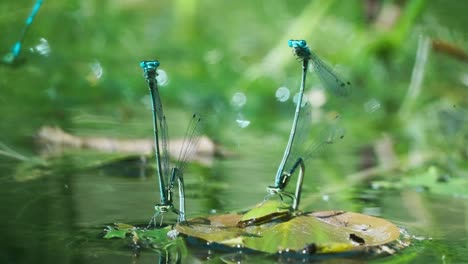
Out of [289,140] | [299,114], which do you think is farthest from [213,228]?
[299,114]

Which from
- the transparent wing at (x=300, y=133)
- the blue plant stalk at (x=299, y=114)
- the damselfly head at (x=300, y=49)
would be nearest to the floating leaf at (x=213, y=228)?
the blue plant stalk at (x=299, y=114)

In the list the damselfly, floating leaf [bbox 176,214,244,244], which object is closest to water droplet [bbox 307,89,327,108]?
the damselfly

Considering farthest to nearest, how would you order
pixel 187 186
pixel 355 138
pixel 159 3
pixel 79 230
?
pixel 159 3, pixel 355 138, pixel 187 186, pixel 79 230

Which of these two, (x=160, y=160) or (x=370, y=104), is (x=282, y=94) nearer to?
(x=370, y=104)

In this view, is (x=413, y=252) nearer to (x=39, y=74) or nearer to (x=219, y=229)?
(x=219, y=229)

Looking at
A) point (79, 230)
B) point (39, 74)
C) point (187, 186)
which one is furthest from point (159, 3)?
point (79, 230)

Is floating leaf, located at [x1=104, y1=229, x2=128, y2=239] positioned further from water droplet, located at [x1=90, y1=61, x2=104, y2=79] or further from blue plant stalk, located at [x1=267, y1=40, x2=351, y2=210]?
water droplet, located at [x1=90, y1=61, x2=104, y2=79]
